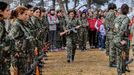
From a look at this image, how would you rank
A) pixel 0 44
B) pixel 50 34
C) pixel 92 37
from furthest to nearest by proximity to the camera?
pixel 92 37 < pixel 50 34 < pixel 0 44

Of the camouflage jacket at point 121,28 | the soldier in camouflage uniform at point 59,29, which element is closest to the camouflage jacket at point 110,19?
the camouflage jacket at point 121,28

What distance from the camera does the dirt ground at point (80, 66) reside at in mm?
15398

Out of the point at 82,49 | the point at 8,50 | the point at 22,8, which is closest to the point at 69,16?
the point at 82,49

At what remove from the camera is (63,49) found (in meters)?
24.7

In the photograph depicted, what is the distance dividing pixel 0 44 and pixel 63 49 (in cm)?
1604

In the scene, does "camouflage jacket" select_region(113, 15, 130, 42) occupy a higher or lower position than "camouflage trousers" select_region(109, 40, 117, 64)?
higher

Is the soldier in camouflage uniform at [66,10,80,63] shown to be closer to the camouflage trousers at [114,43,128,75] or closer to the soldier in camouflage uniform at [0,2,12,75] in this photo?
the camouflage trousers at [114,43,128,75]

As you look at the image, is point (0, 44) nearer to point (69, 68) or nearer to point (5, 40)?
point (5, 40)

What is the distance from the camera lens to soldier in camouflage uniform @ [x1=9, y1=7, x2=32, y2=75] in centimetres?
1098

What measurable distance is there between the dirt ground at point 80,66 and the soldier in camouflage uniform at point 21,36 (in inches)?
156

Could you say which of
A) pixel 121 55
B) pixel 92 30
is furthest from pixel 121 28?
pixel 92 30

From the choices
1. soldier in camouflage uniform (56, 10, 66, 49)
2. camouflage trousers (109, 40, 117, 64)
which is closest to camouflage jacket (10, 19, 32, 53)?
camouflage trousers (109, 40, 117, 64)

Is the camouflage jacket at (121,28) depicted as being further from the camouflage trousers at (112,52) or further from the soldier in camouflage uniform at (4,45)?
the soldier in camouflage uniform at (4,45)

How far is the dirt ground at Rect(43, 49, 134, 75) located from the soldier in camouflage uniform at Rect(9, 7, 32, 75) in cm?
396
